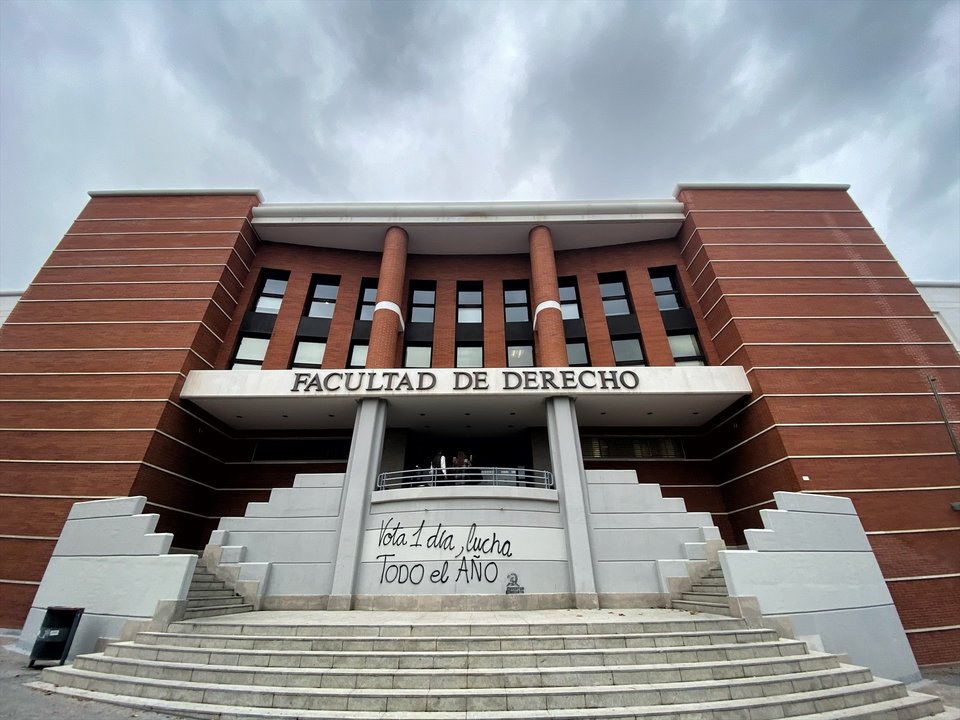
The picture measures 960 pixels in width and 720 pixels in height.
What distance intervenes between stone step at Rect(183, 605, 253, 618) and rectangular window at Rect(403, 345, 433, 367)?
10.6 meters

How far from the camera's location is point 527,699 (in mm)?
5566

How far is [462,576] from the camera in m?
11.9

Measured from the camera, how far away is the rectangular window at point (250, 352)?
17969mm

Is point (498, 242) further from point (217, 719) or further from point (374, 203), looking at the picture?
point (217, 719)

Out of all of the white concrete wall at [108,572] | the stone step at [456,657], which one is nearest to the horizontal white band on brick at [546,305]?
the stone step at [456,657]

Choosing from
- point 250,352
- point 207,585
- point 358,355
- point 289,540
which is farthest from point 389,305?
point 207,585

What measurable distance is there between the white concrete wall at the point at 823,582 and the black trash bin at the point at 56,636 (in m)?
14.7

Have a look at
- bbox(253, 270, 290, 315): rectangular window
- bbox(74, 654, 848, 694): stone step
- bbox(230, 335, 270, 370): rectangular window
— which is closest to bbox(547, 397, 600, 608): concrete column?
bbox(74, 654, 848, 694): stone step

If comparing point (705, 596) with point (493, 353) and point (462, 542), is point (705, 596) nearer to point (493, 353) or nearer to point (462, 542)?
point (462, 542)

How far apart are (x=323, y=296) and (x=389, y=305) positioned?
16.6 ft

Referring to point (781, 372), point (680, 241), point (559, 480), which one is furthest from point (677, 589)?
point (680, 241)

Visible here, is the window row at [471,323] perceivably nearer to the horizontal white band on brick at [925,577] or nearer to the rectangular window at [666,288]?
the rectangular window at [666,288]

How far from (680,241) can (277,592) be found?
2248 centimetres

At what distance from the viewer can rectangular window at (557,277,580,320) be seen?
20.2 metres
